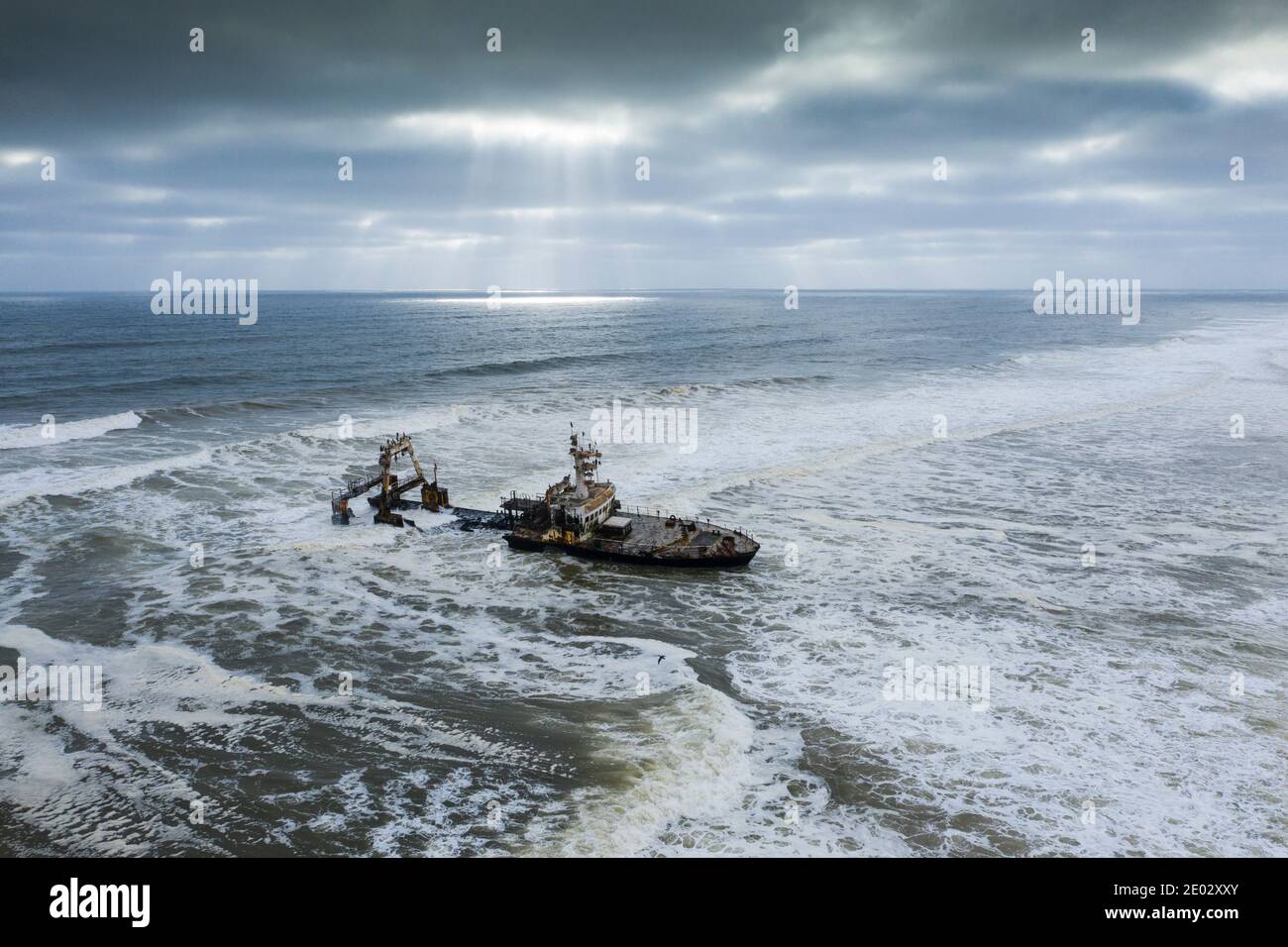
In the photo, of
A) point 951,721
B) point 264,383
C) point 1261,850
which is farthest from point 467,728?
point 264,383

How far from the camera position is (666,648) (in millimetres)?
31172

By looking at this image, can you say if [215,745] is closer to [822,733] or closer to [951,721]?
[822,733]

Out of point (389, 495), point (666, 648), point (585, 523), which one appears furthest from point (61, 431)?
point (666, 648)

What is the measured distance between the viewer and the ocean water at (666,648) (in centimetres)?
2105

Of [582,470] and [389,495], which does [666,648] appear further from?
[389,495]

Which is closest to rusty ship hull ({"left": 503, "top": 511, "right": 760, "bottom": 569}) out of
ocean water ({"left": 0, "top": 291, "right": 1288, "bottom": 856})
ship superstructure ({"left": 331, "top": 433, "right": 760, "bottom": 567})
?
ship superstructure ({"left": 331, "top": 433, "right": 760, "bottom": 567})

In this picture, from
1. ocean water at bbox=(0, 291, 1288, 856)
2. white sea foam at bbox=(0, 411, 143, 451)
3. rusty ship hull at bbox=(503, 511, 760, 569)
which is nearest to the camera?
ocean water at bbox=(0, 291, 1288, 856)

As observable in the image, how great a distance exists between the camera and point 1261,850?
19.6 m

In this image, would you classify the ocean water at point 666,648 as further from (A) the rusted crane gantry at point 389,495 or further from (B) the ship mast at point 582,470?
(B) the ship mast at point 582,470

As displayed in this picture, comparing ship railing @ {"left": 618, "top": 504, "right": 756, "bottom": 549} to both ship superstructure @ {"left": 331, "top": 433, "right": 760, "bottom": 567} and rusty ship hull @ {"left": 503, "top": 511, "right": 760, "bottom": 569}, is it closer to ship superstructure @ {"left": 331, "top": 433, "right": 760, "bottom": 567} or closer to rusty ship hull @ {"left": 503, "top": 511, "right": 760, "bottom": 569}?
ship superstructure @ {"left": 331, "top": 433, "right": 760, "bottom": 567}

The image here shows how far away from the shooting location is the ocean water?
2105cm

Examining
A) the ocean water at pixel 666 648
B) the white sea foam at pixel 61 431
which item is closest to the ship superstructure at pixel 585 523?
the ocean water at pixel 666 648
